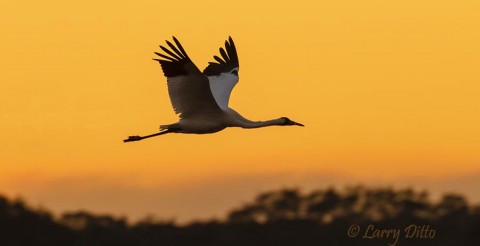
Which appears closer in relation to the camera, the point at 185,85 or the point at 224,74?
the point at 185,85

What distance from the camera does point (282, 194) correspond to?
8375 centimetres

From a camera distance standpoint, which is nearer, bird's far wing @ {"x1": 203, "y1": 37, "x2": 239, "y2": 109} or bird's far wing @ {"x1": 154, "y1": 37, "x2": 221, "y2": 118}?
bird's far wing @ {"x1": 154, "y1": 37, "x2": 221, "y2": 118}

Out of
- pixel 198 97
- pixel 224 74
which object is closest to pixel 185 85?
pixel 198 97

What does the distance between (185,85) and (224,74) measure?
393cm

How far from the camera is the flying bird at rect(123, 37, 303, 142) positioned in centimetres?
3158

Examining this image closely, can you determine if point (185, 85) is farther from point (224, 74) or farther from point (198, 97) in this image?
point (224, 74)

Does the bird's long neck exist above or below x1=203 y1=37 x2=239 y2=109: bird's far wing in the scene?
below

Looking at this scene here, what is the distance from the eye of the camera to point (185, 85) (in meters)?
32.0

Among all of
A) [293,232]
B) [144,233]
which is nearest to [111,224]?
[144,233]

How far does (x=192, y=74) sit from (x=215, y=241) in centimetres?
4521

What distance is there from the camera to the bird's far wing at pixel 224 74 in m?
35.0

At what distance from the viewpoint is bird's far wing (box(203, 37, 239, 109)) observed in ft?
115

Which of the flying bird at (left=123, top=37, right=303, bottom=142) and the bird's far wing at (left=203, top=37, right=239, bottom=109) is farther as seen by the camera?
the bird's far wing at (left=203, top=37, right=239, bottom=109)

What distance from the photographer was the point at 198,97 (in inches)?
1277
